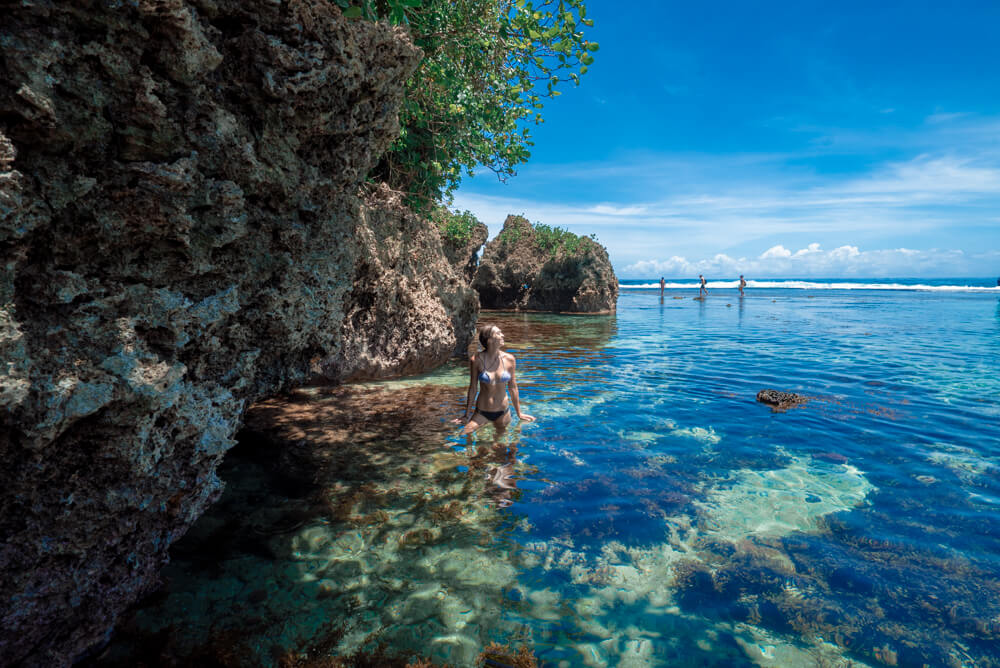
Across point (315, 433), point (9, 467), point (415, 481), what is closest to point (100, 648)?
point (9, 467)

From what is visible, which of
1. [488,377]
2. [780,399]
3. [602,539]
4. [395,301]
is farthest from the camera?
[395,301]

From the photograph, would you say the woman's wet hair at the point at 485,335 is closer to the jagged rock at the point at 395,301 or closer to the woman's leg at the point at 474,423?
the woman's leg at the point at 474,423

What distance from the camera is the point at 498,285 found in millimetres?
36906

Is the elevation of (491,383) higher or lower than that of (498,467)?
higher

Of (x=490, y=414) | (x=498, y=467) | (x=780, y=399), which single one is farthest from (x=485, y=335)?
(x=780, y=399)

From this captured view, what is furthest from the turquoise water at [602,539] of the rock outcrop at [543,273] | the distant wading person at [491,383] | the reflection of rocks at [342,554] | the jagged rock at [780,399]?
the rock outcrop at [543,273]

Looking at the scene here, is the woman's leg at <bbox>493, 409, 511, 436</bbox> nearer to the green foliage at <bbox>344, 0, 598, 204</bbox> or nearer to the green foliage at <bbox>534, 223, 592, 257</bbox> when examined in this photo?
the green foliage at <bbox>344, 0, 598, 204</bbox>

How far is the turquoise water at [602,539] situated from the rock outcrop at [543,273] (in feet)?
83.8

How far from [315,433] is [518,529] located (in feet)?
12.6

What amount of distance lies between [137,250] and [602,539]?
179 inches

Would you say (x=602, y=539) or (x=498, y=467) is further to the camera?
(x=498, y=467)

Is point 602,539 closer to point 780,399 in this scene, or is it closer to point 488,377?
point 488,377

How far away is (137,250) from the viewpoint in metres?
3.06

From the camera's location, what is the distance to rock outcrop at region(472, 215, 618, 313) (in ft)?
112
